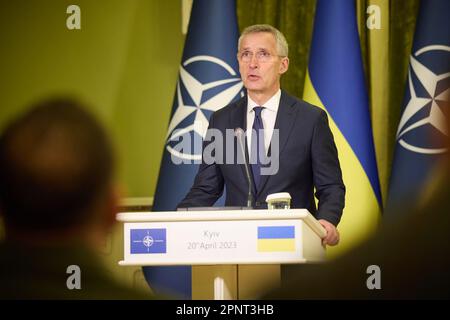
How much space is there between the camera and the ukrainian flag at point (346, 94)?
15.2 feet

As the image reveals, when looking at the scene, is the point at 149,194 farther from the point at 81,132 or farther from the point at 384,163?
the point at 81,132

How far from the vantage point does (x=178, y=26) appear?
5.59 metres

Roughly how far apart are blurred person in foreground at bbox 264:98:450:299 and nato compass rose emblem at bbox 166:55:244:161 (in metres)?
4.00

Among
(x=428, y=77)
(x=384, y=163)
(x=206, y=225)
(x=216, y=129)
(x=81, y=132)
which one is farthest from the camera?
(x=384, y=163)

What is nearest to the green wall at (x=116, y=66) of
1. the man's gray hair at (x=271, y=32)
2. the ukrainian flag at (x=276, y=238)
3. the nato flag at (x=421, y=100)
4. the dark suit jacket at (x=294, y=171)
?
the nato flag at (x=421, y=100)

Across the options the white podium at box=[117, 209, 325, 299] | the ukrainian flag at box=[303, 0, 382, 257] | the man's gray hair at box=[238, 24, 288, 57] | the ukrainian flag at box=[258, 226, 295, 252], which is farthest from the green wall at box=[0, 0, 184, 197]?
the ukrainian flag at box=[258, 226, 295, 252]

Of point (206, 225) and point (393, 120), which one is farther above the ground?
point (393, 120)

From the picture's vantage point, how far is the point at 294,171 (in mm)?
3346

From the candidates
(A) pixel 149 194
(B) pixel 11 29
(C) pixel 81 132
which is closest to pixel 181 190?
(A) pixel 149 194

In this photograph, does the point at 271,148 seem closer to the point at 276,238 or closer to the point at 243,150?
the point at 243,150

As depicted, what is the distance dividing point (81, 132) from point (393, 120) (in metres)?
4.66

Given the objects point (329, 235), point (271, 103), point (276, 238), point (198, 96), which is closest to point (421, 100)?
point (198, 96)

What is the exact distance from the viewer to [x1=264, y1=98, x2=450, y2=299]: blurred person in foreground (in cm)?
70

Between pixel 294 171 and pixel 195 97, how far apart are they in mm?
1625
